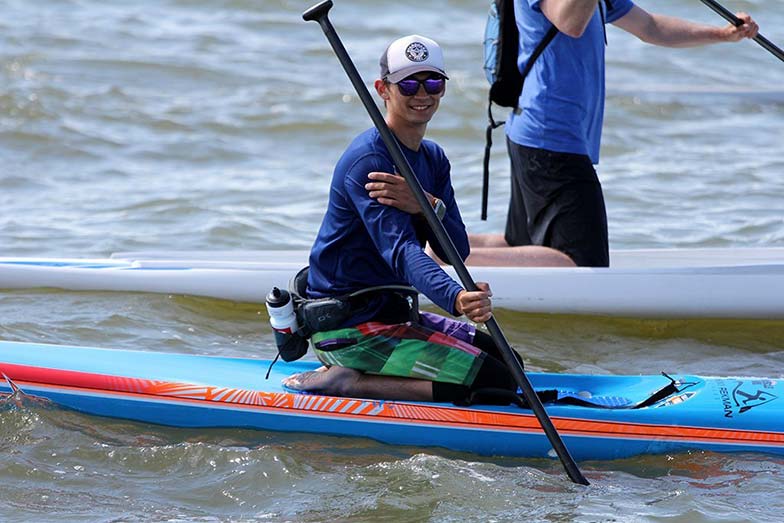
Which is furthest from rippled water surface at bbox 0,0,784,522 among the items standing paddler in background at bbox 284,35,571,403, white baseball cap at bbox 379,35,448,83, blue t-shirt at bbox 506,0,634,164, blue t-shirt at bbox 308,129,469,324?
white baseball cap at bbox 379,35,448,83

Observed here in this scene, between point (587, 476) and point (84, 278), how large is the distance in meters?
3.20

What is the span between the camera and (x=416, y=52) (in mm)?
3998

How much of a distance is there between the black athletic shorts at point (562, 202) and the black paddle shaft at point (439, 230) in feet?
5.24

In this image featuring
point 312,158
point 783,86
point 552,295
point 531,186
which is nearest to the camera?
point 531,186

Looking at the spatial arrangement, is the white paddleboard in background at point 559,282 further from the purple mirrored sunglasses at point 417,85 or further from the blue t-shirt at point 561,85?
the purple mirrored sunglasses at point 417,85

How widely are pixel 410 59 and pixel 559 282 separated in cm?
229

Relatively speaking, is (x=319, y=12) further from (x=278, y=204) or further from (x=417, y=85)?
(x=278, y=204)

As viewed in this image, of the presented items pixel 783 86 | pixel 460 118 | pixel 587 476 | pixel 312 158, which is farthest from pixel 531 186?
pixel 783 86

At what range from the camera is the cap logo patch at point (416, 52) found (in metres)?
3.99

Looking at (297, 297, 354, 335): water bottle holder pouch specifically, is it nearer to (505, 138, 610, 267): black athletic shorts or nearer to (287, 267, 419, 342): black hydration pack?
(287, 267, 419, 342): black hydration pack

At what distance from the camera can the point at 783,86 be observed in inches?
492

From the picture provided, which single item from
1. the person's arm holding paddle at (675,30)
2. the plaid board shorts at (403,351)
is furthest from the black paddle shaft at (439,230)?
the person's arm holding paddle at (675,30)

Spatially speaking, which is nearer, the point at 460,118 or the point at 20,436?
the point at 20,436

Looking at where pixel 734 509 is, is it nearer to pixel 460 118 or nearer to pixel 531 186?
pixel 531 186
